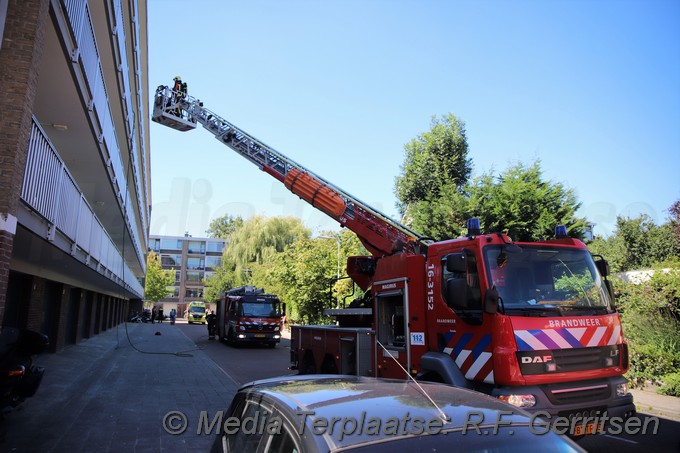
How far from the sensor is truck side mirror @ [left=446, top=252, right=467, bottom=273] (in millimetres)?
5414

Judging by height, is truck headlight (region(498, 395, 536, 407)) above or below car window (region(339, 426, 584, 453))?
below

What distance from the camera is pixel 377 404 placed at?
2.37 metres

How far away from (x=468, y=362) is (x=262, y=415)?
339cm

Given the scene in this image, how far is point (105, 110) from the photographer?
36.7 feet

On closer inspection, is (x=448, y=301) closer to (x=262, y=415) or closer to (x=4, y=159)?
(x=262, y=415)

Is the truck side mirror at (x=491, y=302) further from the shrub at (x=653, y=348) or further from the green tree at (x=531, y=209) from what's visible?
the green tree at (x=531, y=209)

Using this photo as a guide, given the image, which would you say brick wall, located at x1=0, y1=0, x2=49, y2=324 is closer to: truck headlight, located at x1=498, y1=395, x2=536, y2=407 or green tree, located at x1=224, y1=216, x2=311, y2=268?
truck headlight, located at x1=498, y1=395, x2=536, y2=407

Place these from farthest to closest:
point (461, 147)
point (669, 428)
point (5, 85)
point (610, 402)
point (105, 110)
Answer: point (461, 147) → point (105, 110) → point (669, 428) → point (5, 85) → point (610, 402)

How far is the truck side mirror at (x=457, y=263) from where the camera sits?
17.8ft

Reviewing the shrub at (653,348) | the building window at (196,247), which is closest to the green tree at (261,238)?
the shrub at (653,348)

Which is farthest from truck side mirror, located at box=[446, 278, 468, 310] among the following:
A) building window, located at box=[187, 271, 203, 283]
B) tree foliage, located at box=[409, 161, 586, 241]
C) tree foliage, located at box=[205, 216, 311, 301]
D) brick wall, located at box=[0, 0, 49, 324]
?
building window, located at box=[187, 271, 203, 283]

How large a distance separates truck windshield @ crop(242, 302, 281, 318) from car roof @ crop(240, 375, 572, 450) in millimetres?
20374

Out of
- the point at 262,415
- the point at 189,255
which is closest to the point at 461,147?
the point at 262,415

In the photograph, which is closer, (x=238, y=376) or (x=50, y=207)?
(x=50, y=207)
